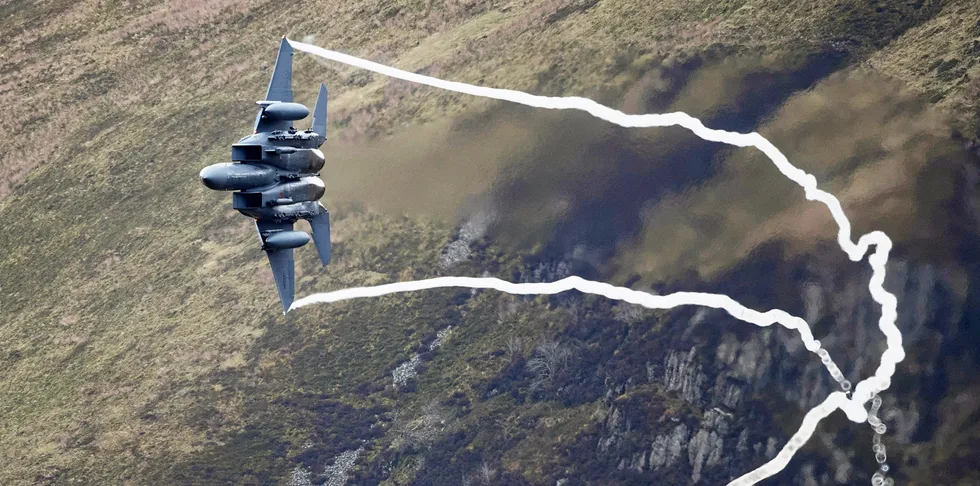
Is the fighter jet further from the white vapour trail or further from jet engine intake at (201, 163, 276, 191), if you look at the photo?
the white vapour trail

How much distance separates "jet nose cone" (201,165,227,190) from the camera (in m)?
64.2

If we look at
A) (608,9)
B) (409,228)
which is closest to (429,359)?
(409,228)

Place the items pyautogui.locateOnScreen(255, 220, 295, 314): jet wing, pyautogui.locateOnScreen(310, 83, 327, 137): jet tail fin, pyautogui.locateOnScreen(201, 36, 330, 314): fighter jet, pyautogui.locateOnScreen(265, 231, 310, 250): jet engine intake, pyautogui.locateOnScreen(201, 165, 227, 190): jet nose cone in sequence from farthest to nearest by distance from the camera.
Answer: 1. pyautogui.locateOnScreen(255, 220, 295, 314): jet wing
2. pyautogui.locateOnScreen(310, 83, 327, 137): jet tail fin
3. pyautogui.locateOnScreen(265, 231, 310, 250): jet engine intake
4. pyautogui.locateOnScreen(201, 36, 330, 314): fighter jet
5. pyautogui.locateOnScreen(201, 165, 227, 190): jet nose cone

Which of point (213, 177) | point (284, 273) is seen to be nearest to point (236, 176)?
point (213, 177)

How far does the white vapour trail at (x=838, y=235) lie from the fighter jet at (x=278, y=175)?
2407cm

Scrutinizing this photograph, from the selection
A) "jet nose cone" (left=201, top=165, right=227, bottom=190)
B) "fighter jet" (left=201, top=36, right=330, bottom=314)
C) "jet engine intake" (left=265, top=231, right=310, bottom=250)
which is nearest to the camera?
"jet nose cone" (left=201, top=165, right=227, bottom=190)

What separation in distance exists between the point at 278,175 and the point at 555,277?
30.4 m

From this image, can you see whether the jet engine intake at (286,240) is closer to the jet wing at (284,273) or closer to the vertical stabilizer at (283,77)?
the jet wing at (284,273)

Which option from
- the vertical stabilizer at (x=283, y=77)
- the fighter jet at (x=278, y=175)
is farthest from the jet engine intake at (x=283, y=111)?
the vertical stabilizer at (x=283, y=77)

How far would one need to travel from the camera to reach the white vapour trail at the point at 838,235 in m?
79.4

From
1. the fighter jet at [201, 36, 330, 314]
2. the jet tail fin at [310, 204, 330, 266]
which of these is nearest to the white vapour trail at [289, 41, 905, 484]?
the jet tail fin at [310, 204, 330, 266]

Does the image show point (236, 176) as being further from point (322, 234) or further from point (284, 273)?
point (284, 273)

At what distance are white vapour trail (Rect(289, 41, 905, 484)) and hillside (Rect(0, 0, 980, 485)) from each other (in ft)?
2.67

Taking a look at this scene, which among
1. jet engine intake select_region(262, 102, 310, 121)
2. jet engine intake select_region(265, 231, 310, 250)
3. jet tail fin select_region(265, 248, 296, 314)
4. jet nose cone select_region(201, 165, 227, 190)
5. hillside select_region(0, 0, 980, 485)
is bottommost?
hillside select_region(0, 0, 980, 485)
